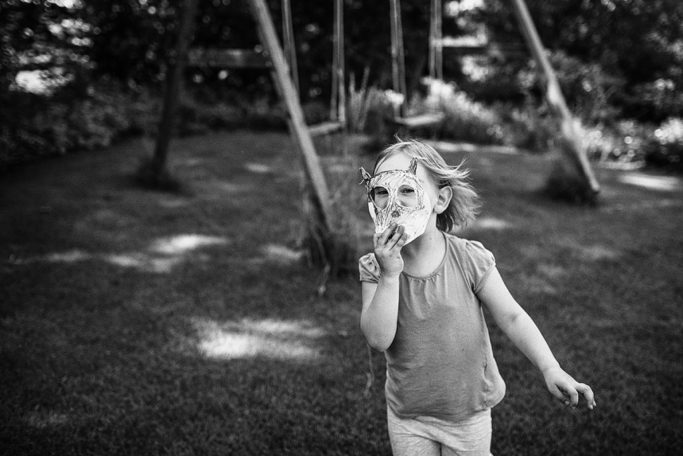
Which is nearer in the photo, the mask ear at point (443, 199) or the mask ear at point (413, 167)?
the mask ear at point (413, 167)

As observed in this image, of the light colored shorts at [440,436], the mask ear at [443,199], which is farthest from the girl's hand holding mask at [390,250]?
the light colored shorts at [440,436]

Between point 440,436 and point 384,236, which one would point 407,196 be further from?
point 440,436

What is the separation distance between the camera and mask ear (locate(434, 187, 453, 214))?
6.19 feet

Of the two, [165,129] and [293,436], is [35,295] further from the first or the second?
[165,129]

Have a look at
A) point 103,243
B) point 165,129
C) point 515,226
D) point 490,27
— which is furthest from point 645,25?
point 103,243

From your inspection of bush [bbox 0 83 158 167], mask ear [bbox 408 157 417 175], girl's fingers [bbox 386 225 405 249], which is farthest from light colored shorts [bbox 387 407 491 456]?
bush [bbox 0 83 158 167]

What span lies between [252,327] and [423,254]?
1974 millimetres

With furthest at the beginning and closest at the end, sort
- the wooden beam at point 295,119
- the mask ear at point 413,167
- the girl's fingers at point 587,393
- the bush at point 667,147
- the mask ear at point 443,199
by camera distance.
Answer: the bush at point 667,147 < the wooden beam at point 295,119 < the mask ear at point 443,199 < the mask ear at point 413,167 < the girl's fingers at point 587,393

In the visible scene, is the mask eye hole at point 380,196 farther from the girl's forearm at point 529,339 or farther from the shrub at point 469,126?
the shrub at point 469,126

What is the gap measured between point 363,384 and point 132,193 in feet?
14.2

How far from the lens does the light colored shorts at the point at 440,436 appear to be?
1.83 m

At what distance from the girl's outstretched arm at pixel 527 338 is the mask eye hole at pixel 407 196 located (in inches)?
14.3

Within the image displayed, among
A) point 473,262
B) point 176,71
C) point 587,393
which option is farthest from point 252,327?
point 176,71

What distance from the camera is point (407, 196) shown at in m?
1.77
